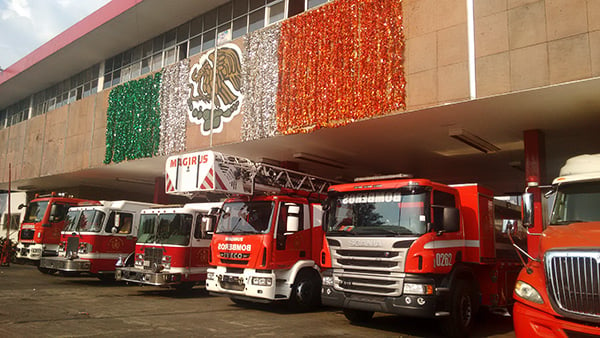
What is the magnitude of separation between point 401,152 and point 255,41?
6.07m

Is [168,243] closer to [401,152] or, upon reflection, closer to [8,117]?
[401,152]

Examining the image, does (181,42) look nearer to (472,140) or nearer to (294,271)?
(472,140)

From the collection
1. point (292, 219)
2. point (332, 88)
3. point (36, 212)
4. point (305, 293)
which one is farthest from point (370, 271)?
point (36, 212)

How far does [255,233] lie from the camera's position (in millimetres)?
10508

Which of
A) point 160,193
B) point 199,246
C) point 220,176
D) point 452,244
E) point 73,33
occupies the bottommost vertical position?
point 199,246

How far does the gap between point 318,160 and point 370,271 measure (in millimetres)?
9455

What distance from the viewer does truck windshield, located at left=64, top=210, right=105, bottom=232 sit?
589 inches

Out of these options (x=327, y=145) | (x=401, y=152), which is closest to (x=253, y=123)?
(x=327, y=145)

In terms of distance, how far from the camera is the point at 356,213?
8.62m

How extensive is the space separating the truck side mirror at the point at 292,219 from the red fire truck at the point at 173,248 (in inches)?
99.3

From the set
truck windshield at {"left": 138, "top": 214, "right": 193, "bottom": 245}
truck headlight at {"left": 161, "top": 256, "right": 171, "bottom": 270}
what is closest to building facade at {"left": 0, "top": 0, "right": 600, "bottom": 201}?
truck windshield at {"left": 138, "top": 214, "right": 193, "bottom": 245}

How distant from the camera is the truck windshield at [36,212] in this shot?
17.7 m

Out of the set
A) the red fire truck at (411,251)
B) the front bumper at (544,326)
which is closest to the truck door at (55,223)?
the red fire truck at (411,251)

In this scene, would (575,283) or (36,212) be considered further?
(36,212)
